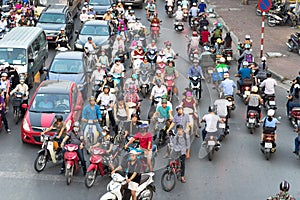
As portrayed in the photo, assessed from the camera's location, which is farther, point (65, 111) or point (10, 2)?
point (10, 2)

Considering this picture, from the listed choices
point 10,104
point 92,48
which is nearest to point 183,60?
point 92,48

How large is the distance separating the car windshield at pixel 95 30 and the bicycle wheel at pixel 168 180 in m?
12.0

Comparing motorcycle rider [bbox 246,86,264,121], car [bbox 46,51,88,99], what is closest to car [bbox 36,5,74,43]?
car [bbox 46,51,88,99]

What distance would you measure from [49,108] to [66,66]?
12.0ft

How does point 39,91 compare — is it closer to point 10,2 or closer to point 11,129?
point 11,129

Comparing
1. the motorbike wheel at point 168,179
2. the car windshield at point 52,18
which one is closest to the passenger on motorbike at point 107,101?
the motorbike wheel at point 168,179

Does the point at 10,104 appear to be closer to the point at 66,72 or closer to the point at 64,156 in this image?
the point at 66,72

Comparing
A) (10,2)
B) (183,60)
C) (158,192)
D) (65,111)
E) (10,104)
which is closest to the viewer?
(158,192)

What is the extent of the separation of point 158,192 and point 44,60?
1036cm

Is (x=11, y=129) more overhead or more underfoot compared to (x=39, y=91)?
more underfoot

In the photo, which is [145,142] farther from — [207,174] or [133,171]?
[207,174]

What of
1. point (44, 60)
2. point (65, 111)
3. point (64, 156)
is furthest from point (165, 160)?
point (44, 60)

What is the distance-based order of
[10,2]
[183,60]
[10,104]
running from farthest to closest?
[10,2] < [183,60] < [10,104]

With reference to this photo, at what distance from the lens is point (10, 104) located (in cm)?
1927
